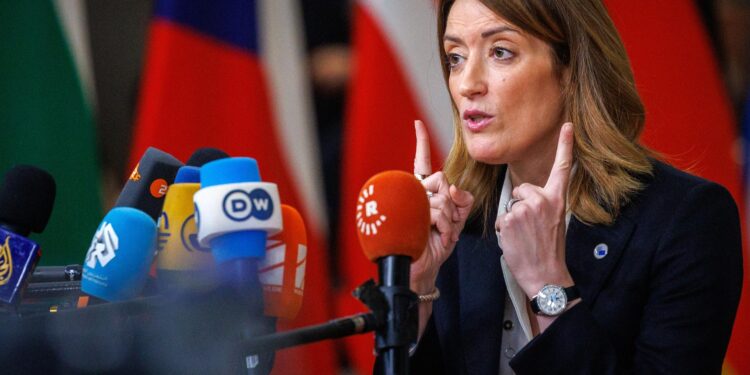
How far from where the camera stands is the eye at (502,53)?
6.25ft

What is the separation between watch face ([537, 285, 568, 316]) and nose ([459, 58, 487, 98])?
0.46 meters

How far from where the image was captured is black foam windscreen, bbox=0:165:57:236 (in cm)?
135

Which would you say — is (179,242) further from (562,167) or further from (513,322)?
(513,322)

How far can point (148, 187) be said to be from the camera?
1.37 m

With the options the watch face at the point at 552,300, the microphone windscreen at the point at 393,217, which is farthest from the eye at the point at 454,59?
the microphone windscreen at the point at 393,217

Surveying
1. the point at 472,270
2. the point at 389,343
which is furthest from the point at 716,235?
the point at 389,343

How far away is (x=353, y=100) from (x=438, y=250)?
1.46 metres

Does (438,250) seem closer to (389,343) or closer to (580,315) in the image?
(580,315)

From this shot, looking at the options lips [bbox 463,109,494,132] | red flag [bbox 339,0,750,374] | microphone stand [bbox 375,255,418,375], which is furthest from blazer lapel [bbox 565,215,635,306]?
red flag [bbox 339,0,750,374]

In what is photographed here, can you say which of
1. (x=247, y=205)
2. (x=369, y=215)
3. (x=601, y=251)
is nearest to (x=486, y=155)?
(x=601, y=251)

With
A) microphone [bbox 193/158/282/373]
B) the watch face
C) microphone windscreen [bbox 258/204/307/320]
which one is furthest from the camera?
the watch face

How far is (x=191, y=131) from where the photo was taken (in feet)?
10.6

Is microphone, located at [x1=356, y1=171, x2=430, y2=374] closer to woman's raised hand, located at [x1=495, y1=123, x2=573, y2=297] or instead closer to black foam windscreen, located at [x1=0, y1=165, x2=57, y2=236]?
woman's raised hand, located at [x1=495, y1=123, x2=573, y2=297]

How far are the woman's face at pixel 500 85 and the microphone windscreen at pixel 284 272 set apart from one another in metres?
0.76
